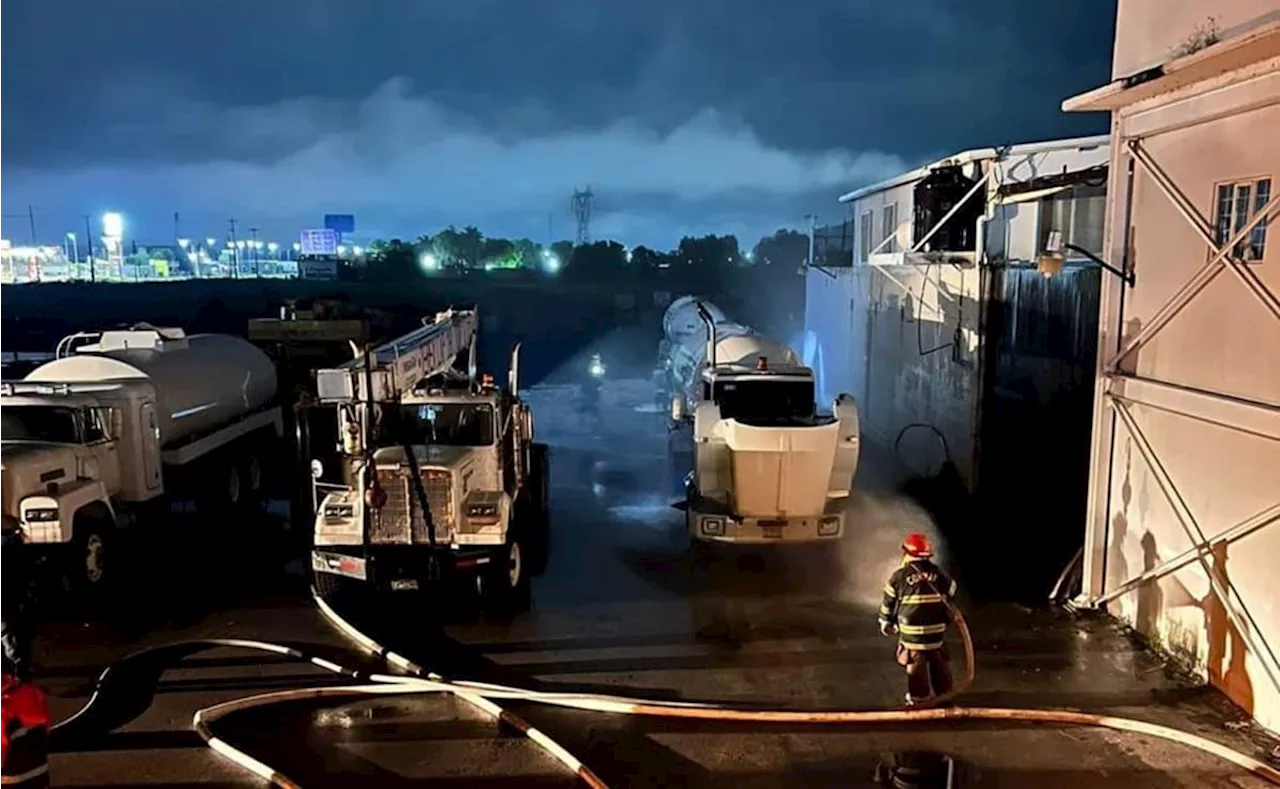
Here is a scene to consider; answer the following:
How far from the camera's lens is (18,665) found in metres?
7.39

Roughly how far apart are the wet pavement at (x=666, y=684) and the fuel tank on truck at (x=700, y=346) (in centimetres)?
401

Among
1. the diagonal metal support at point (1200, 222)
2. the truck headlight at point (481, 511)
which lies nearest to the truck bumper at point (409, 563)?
the truck headlight at point (481, 511)

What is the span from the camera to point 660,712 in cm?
831

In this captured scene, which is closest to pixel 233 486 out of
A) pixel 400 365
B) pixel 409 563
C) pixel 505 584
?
pixel 400 365

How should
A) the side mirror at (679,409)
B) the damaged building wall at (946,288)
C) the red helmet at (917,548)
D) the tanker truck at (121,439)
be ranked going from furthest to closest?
1. the damaged building wall at (946,288)
2. the side mirror at (679,409)
3. the tanker truck at (121,439)
4. the red helmet at (917,548)

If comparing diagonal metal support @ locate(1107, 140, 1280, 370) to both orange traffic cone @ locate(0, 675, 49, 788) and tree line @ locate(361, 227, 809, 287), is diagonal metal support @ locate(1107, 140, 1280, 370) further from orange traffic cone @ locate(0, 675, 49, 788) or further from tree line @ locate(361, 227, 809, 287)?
tree line @ locate(361, 227, 809, 287)

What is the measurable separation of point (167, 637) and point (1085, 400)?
1217 centimetres

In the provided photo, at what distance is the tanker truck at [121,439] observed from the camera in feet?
37.5

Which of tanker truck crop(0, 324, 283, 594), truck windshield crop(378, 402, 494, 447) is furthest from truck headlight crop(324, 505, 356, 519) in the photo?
tanker truck crop(0, 324, 283, 594)

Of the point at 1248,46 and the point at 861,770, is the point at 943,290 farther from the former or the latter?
the point at 861,770

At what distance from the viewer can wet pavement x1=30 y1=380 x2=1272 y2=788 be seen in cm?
752

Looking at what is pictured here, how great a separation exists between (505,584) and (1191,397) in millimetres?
7558

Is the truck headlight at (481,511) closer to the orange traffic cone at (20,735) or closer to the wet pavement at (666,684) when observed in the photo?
the wet pavement at (666,684)

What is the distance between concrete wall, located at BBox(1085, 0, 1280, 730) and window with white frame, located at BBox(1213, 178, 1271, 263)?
87 mm
